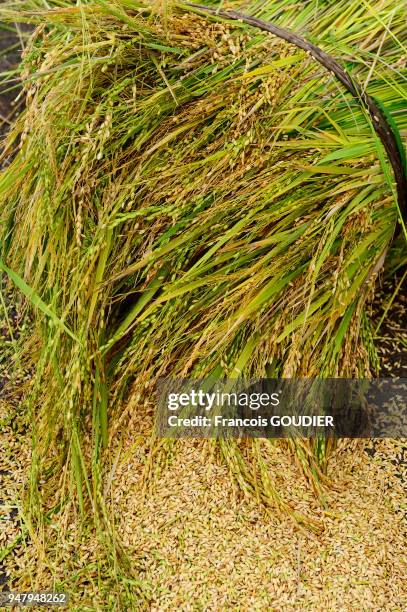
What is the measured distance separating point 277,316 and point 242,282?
112 millimetres

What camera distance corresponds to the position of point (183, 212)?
147cm

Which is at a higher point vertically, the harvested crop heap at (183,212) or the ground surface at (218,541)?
the harvested crop heap at (183,212)

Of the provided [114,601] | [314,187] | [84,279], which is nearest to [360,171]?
[314,187]

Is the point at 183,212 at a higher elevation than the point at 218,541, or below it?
higher

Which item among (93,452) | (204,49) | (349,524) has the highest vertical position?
(204,49)

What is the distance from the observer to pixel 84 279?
4.57 feet

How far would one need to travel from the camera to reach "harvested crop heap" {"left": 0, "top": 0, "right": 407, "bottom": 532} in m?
1.42

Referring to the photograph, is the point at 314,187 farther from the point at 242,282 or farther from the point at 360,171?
the point at 242,282

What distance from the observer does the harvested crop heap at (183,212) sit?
1.42m

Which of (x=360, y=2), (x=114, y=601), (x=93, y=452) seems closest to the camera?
(x=114, y=601)

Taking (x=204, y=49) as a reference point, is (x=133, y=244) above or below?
below

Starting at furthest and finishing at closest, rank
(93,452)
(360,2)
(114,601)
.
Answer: (360,2) < (93,452) < (114,601)

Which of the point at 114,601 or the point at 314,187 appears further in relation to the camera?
the point at 314,187

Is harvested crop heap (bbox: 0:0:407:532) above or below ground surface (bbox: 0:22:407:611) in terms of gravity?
above
